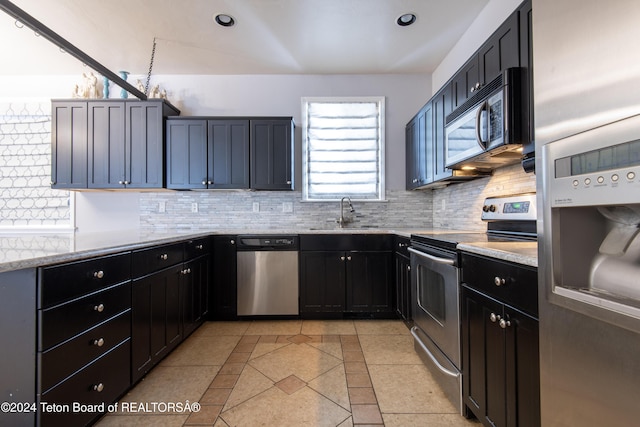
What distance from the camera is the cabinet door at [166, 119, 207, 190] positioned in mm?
2902

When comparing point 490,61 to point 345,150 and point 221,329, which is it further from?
point 221,329

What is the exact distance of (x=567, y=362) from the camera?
0.69 m

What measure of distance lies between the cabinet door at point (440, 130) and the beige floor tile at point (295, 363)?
1769 millimetres

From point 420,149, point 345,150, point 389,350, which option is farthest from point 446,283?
point 345,150

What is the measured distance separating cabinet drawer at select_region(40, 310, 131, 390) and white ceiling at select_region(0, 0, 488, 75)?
2.40m

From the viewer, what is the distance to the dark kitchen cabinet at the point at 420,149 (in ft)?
8.53

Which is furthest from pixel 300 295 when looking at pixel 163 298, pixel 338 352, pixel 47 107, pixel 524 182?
pixel 47 107

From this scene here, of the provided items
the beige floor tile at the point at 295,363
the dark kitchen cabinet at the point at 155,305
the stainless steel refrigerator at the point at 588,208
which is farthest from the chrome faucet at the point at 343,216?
the stainless steel refrigerator at the point at 588,208

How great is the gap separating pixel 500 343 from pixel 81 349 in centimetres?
186

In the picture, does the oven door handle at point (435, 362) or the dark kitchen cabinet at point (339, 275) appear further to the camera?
the dark kitchen cabinet at point (339, 275)

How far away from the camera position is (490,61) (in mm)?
1665

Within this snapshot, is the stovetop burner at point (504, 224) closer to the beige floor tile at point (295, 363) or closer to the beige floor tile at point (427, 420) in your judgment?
the beige floor tile at point (427, 420)

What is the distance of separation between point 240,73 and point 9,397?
10.7ft

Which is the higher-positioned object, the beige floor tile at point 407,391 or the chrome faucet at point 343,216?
the chrome faucet at point 343,216
